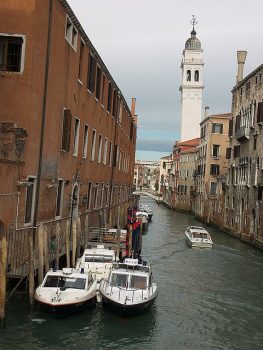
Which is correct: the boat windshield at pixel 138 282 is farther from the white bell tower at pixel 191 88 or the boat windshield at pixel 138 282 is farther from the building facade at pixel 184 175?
the white bell tower at pixel 191 88

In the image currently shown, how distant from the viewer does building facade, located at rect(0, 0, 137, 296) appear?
47.5 ft

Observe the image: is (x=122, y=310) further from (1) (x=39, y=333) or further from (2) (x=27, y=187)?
(2) (x=27, y=187)

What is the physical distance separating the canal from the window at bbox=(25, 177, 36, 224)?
2624mm

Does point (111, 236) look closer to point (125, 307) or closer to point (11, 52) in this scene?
point (125, 307)

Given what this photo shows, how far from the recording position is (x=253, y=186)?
Answer: 33156 mm

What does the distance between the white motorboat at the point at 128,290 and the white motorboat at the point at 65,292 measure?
0.55 meters

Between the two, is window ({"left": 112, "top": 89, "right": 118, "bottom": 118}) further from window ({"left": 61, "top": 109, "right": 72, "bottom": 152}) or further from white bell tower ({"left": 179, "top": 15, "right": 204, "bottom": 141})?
white bell tower ({"left": 179, "top": 15, "right": 204, "bottom": 141})

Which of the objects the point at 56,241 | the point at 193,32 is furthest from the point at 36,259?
the point at 193,32

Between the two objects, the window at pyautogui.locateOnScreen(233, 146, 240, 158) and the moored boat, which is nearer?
the moored boat

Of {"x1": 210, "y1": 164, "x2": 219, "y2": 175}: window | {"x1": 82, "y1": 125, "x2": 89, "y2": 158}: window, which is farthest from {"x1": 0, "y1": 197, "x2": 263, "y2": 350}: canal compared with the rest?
{"x1": 210, "y1": 164, "x2": 219, "y2": 175}: window

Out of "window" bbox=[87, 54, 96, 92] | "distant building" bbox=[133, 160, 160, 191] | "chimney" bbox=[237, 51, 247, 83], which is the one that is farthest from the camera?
"distant building" bbox=[133, 160, 160, 191]

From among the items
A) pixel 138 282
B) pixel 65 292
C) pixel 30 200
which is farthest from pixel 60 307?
pixel 30 200

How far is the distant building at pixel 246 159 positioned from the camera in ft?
105

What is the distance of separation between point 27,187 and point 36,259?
2.44 meters
